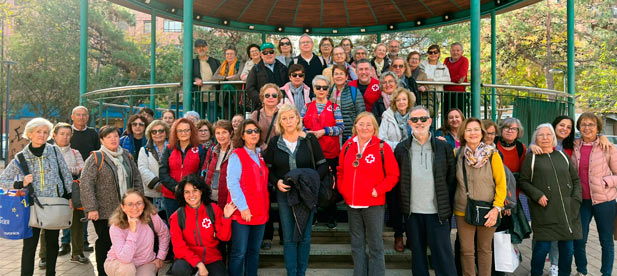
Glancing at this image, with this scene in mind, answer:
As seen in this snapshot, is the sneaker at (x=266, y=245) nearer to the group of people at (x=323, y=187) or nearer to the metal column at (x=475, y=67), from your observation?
the group of people at (x=323, y=187)

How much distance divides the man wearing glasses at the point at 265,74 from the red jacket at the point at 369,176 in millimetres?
2079

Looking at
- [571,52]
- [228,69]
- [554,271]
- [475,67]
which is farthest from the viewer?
[571,52]

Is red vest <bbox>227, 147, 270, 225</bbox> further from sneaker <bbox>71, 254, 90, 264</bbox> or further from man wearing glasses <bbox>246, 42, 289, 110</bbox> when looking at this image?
sneaker <bbox>71, 254, 90, 264</bbox>

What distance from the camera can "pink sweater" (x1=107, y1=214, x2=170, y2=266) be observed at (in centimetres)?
387

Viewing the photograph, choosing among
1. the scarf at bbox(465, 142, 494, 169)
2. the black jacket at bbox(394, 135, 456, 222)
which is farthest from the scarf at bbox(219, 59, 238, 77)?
the scarf at bbox(465, 142, 494, 169)

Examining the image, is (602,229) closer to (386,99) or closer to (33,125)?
(386,99)

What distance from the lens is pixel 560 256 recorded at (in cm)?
443

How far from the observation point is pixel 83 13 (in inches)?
309

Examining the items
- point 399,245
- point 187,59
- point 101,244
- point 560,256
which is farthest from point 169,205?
point 560,256

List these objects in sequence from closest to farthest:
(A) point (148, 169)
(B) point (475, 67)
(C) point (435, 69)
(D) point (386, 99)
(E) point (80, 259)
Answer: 1. (A) point (148, 169)
2. (E) point (80, 259)
3. (D) point (386, 99)
4. (B) point (475, 67)
5. (C) point (435, 69)

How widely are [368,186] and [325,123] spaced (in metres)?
1.09

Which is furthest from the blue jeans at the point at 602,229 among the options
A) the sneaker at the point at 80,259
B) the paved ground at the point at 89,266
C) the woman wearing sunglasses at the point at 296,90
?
the sneaker at the point at 80,259

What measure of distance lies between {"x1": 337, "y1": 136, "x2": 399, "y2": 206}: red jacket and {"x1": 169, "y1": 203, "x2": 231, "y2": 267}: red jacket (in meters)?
1.27

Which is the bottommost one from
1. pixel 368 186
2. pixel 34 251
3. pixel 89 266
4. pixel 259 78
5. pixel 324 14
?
pixel 89 266
